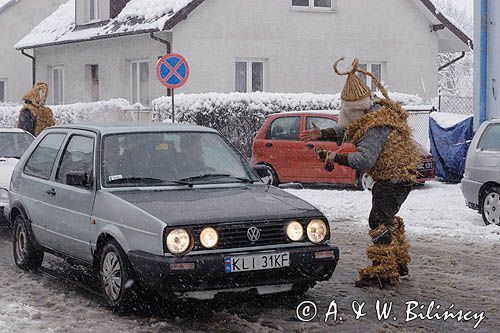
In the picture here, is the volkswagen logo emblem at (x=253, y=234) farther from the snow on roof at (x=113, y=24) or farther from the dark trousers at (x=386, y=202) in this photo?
the snow on roof at (x=113, y=24)

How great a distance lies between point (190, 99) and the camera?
2312 centimetres

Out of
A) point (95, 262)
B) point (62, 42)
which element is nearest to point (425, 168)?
point (95, 262)

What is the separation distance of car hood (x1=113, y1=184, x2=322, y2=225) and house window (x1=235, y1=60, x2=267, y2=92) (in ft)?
64.6

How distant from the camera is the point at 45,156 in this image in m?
9.58

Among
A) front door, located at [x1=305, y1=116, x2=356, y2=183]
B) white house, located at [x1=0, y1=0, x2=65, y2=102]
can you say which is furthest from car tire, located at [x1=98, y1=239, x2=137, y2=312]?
white house, located at [x1=0, y1=0, x2=65, y2=102]

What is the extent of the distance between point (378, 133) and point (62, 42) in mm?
24131

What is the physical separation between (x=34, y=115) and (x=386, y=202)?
9446mm

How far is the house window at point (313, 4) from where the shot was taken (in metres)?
28.6

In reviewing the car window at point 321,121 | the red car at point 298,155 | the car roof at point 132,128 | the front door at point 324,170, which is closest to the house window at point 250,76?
the red car at point 298,155

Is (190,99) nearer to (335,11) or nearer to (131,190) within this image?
(335,11)

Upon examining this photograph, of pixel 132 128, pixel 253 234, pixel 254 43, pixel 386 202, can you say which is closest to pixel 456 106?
pixel 254 43

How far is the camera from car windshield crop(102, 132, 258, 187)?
8266mm

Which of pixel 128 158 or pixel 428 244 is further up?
pixel 128 158

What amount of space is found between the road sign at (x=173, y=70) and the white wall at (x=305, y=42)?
7477 mm
